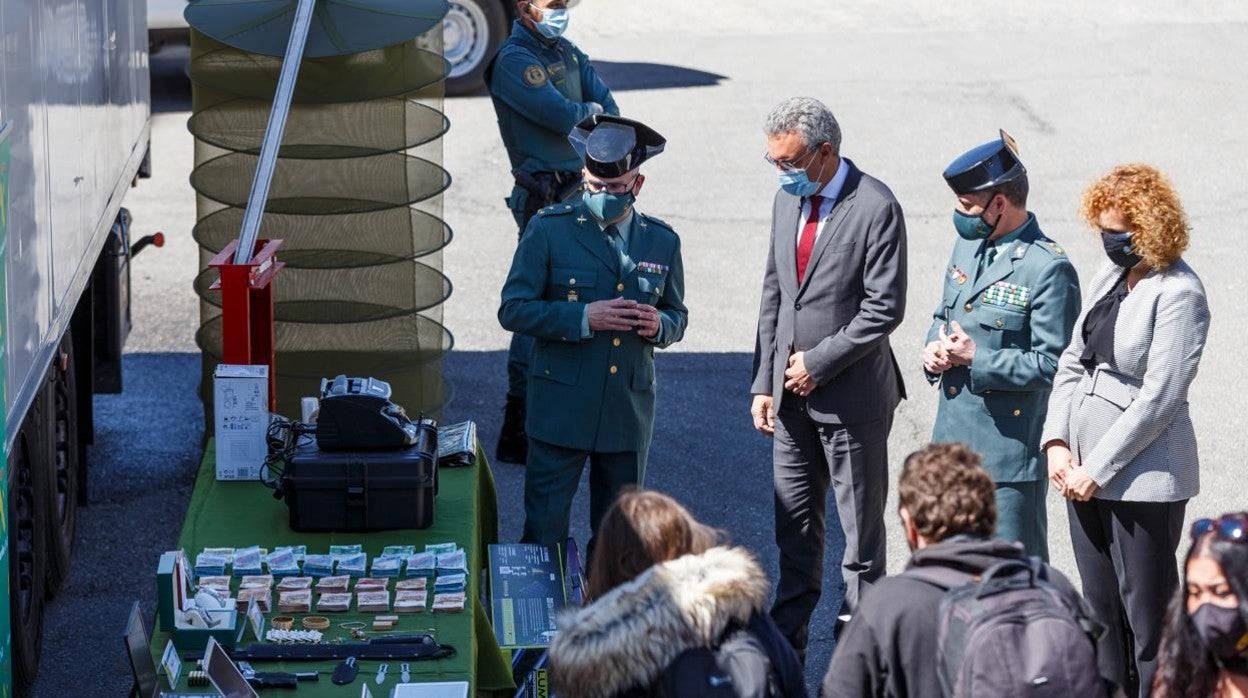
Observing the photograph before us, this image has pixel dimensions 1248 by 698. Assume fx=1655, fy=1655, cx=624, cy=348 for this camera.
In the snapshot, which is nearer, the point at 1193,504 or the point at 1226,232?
the point at 1193,504

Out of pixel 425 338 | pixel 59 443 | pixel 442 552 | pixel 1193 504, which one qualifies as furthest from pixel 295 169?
pixel 1193 504

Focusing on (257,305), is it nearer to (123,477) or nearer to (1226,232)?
(123,477)

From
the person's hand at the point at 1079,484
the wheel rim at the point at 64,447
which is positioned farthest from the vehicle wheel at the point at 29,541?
the person's hand at the point at 1079,484

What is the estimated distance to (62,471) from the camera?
22.3ft

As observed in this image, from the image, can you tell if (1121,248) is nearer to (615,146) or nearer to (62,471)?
(615,146)

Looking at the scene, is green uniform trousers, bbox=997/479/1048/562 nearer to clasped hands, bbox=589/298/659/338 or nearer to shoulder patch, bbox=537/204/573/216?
clasped hands, bbox=589/298/659/338

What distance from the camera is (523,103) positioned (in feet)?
24.8

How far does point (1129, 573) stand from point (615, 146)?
7.05 feet

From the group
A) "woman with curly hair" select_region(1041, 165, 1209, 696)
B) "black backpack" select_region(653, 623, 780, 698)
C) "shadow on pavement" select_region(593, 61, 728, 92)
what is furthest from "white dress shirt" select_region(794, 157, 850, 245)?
"shadow on pavement" select_region(593, 61, 728, 92)

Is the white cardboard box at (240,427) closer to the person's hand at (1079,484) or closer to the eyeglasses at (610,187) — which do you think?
the eyeglasses at (610,187)

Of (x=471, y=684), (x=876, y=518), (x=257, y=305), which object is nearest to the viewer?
(x=471, y=684)

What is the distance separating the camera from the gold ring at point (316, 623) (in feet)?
15.1

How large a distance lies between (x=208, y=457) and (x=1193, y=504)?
4219 millimetres

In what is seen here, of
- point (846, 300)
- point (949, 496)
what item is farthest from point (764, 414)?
point (949, 496)
